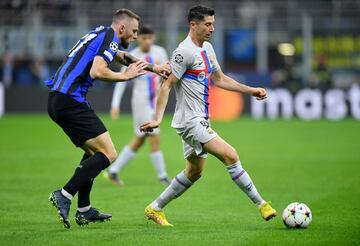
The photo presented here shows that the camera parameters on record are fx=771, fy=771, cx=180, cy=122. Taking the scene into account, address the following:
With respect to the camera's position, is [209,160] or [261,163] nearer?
[261,163]

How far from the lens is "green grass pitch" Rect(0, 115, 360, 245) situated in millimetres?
7973

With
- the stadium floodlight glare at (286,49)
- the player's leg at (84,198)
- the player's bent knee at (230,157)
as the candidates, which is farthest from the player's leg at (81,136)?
the stadium floodlight glare at (286,49)

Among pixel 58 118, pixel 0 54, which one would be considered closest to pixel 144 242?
pixel 58 118

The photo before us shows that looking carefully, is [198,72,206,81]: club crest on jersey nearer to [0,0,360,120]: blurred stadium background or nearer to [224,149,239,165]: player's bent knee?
[224,149,239,165]: player's bent knee

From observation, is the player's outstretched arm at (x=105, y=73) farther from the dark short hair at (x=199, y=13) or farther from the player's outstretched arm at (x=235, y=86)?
the player's outstretched arm at (x=235, y=86)

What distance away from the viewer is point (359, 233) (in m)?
Result: 7.98

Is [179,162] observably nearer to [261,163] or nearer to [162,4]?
[261,163]

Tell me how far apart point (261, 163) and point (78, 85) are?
8020mm

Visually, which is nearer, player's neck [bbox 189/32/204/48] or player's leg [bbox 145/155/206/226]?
player's neck [bbox 189/32/204/48]

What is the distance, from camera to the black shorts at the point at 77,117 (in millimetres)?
8414

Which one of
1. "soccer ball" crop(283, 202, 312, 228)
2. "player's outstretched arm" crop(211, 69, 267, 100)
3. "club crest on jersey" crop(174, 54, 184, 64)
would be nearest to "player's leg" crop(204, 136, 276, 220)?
"soccer ball" crop(283, 202, 312, 228)

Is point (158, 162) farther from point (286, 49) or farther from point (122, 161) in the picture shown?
point (286, 49)

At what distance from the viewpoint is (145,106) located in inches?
537

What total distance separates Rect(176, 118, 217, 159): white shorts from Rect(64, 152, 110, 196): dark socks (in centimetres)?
93
